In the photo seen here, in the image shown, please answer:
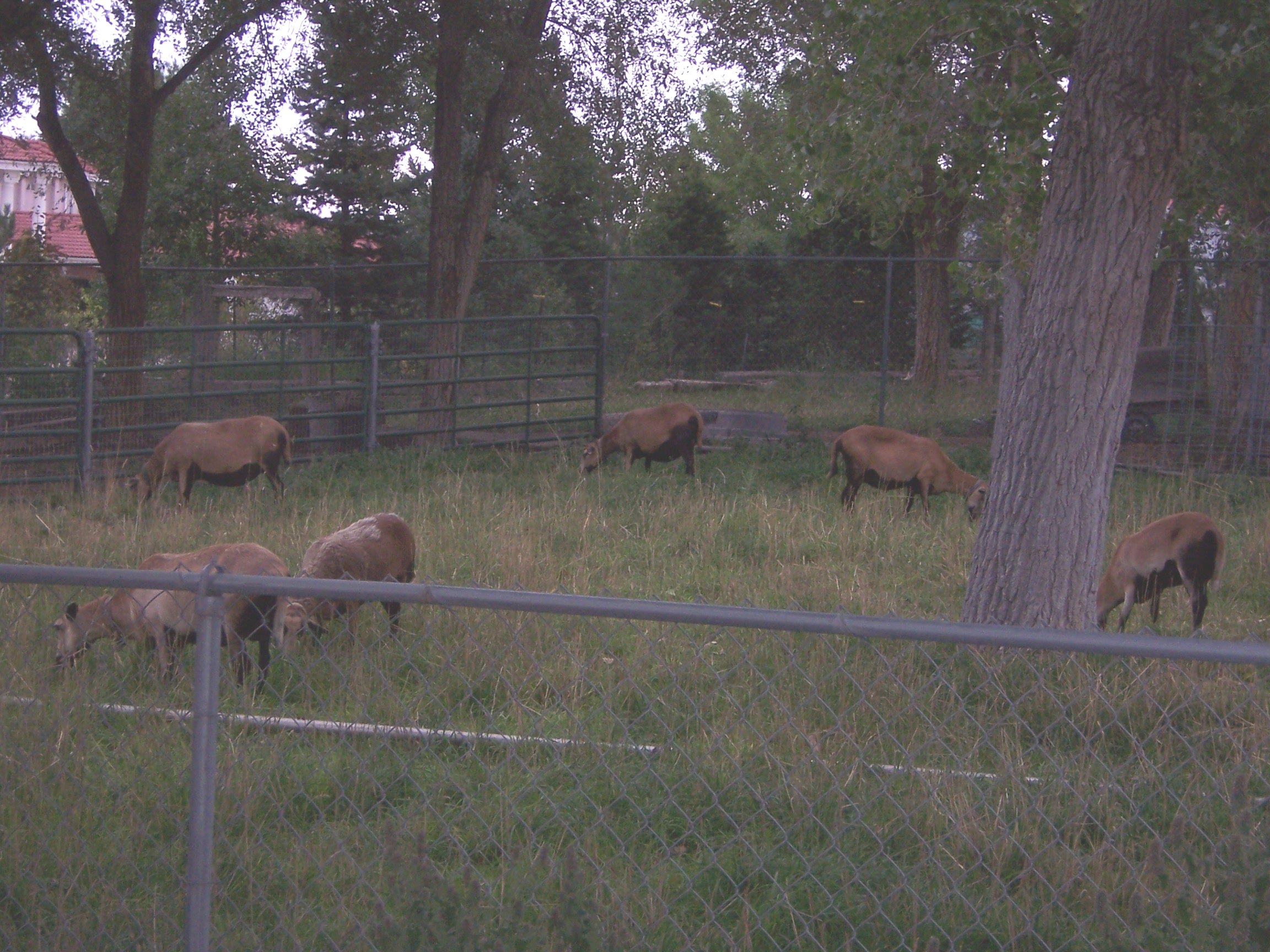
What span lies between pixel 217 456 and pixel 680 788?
772 cm

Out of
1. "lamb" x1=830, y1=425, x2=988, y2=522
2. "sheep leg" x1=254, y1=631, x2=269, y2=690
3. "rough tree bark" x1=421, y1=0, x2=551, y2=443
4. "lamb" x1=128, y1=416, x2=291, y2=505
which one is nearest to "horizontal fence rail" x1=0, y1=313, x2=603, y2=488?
"rough tree bark" x1=421, y1=0, x2=551, y2=443

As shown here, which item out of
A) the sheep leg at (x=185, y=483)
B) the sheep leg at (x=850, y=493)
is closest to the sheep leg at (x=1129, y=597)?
the sheep leg at (x=850, y=493)

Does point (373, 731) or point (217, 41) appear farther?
point (217, 41)

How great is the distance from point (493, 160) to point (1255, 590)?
10938mm

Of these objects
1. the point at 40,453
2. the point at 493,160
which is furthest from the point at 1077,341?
the point at 493,160

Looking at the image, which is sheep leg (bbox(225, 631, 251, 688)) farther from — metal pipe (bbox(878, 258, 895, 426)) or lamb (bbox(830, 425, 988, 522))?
metal pipe (bbox(878, 258, 895, 426))

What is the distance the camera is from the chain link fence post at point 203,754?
287cm

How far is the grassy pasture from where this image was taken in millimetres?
3416

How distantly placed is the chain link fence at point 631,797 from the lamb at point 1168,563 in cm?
152

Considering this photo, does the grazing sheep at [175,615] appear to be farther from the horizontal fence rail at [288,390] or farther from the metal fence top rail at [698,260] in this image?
the metal fence top rail at [698,260]

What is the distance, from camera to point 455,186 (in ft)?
52.7

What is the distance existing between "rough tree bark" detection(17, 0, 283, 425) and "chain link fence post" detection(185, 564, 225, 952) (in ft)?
41.5

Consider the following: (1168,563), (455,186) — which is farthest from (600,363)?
(1168,563)

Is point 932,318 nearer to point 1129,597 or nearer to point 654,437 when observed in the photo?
point 654,437
